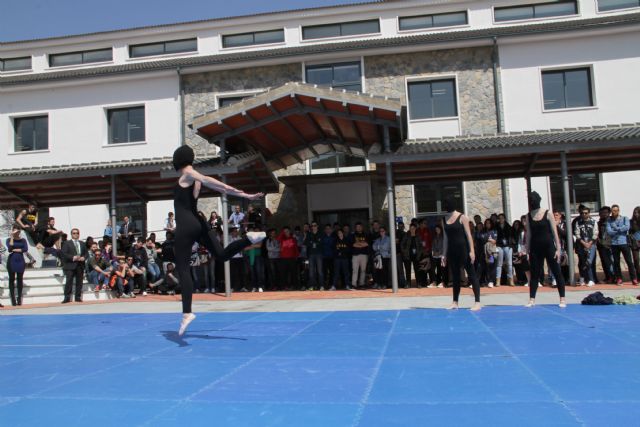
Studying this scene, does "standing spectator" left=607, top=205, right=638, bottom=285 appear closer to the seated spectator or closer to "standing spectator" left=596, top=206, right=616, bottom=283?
"standing spectator" left=596, top=206, right=616, bottom=283

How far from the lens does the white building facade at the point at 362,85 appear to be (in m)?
Result: 18.9

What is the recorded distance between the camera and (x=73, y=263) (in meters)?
13.3

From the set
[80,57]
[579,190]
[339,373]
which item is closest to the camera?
[339,373]

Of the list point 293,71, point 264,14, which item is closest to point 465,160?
point 293,71

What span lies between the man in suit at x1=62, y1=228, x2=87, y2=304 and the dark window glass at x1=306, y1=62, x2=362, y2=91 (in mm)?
11102

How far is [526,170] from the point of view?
14.5 meters

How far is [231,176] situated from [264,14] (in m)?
11.2

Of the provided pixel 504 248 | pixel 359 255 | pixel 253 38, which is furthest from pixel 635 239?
pixel 253 38

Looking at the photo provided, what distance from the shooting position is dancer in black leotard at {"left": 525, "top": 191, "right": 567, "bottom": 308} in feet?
27.3

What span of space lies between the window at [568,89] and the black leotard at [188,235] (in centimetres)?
1703

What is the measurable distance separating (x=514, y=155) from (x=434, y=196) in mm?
5940

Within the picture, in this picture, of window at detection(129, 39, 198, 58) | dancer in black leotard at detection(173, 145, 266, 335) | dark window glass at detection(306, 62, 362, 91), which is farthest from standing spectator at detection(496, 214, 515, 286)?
window at detection(129, 39, 198, 58)

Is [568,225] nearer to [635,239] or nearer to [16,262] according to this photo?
[635,239]

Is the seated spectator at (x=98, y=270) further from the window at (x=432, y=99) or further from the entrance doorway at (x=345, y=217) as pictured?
the window at (x=432, y=99)
